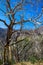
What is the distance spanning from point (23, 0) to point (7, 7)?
135cm

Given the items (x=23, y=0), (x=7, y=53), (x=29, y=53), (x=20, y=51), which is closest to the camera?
(x=23, y=0)

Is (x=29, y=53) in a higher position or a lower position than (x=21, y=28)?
lower

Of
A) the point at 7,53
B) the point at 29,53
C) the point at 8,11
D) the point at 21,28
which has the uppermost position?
the point at 8,11

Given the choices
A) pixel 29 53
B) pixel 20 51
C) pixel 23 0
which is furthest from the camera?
pixel 29 53

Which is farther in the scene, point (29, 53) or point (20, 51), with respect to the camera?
point (29, 53)

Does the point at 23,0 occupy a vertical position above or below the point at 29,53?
above

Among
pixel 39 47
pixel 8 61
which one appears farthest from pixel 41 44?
pixel 8 61

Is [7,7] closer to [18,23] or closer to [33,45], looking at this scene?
[18,23]

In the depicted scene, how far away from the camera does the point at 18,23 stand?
15094 mm

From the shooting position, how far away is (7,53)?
15.9 m

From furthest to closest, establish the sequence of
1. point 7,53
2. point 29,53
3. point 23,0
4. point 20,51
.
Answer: point 29,53, point 20,51, point 7,53, point 23,0

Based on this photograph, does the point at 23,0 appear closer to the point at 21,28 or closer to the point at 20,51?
the point at 21,28

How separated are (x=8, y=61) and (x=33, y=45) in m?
18.7

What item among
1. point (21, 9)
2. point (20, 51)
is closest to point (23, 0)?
point (21, 9)
